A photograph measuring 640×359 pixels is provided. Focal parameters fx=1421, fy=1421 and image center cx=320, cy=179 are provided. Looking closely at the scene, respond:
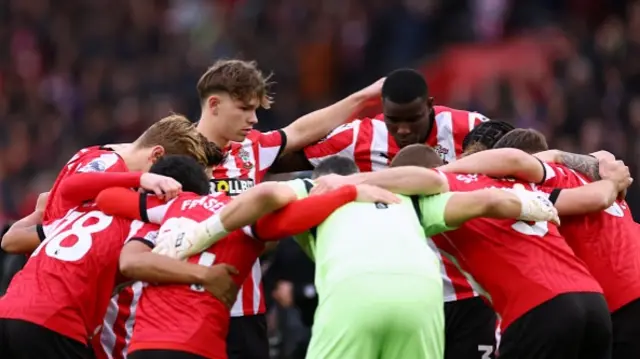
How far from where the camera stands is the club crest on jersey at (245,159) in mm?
9234

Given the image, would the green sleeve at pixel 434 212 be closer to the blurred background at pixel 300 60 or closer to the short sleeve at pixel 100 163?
the short sleeve at pixel 100 163

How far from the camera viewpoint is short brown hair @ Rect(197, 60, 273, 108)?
9.11m

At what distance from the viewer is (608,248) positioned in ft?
26.1

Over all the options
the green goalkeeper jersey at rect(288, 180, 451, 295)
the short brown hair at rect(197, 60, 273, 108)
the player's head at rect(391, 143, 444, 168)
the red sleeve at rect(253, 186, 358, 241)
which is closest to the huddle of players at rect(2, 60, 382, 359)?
Result: the short brown hair at rect(197, 60, 273, 108)

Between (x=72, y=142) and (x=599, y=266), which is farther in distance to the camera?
(x=72, y=142)

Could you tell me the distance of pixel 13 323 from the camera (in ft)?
25.2

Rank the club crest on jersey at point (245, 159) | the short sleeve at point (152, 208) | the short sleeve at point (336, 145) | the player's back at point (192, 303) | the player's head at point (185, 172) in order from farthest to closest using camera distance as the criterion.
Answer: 1. the short sleeve at point (336, 145)
2. the club crest on jersey at point (245, 159)
3. the player's head at point (185, 172)
4. the short sleeve at point (152, 208)
5. the player's back at point (192, 303)

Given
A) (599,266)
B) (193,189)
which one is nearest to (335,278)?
(193,189)

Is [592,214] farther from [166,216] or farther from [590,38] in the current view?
[590,38]

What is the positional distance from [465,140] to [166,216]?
219cm

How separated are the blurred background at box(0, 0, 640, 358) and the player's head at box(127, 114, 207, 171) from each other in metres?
6.54

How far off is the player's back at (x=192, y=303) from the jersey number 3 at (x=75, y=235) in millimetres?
553

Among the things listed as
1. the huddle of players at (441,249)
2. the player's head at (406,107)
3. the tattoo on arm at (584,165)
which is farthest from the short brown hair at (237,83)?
the tattoo on arm at (584,165)

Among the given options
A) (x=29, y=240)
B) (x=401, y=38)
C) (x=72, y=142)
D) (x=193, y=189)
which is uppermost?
(x=193, y=189)
